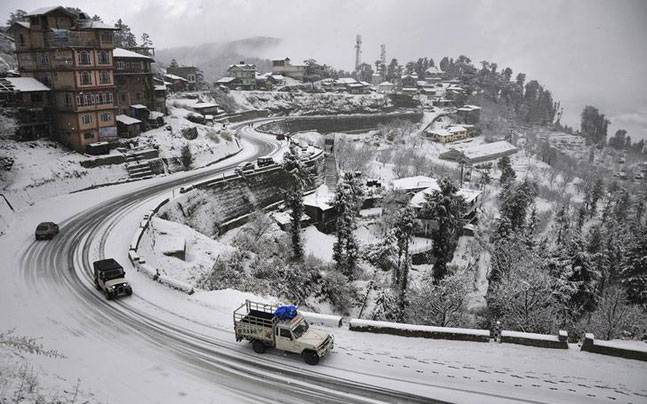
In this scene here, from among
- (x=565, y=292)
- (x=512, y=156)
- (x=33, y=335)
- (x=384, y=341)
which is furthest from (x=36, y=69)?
(x=512, y=156)

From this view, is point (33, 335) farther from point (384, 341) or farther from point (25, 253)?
point (384, 341)

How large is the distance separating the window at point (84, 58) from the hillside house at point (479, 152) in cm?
7912

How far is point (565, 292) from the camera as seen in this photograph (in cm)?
3856

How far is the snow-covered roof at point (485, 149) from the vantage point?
108550 mm

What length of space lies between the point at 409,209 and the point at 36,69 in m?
47.8

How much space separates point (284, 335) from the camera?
57.8ft

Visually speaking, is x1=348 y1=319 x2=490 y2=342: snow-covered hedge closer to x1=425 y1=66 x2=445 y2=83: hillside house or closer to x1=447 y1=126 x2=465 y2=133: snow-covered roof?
x1=447 y1=126 x2=465 y2=133: snow-covered roof

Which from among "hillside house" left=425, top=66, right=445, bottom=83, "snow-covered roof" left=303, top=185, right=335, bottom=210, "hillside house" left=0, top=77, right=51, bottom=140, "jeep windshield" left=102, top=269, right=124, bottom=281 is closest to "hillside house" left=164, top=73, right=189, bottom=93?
"hillside house" left=0, top=77, right=51, bottom=140

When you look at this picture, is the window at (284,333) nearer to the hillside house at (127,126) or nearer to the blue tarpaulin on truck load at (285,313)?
the blue tarpaulin on truck load at (285,313)

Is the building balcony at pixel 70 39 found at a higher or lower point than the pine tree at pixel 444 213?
higher

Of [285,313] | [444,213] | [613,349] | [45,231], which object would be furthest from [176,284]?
[444,213]

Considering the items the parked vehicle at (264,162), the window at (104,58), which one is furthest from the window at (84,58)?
the parked vehicle at (264,162)

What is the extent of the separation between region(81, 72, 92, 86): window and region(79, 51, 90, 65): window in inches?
48.8

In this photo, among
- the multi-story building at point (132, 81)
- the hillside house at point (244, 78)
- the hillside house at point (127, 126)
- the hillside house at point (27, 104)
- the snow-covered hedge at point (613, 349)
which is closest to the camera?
the snow-covered hedge at point (613, 349)
